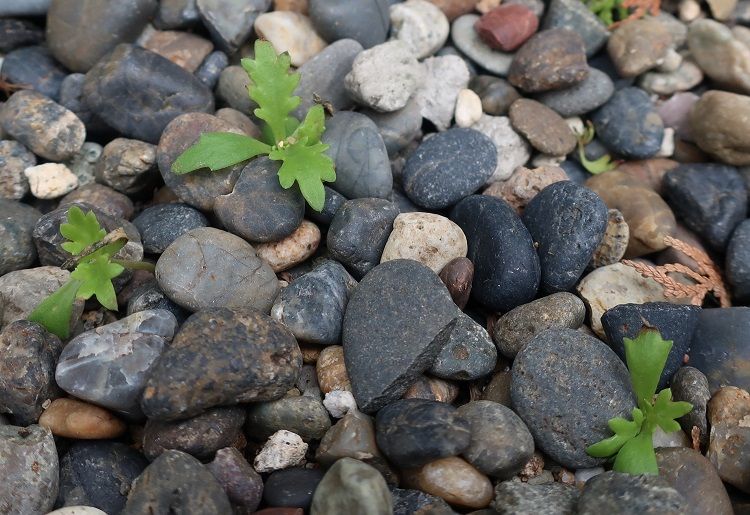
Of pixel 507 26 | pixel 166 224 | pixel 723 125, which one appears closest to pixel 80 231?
pixel 166 224

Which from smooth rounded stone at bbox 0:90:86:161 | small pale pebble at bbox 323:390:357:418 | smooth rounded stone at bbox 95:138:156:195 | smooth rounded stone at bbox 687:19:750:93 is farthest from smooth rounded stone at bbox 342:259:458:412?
smooth rounded stone at bbox 687:19:750:93

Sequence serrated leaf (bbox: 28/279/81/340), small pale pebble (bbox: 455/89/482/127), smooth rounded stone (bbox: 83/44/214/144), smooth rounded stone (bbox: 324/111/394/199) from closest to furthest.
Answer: serrated leaf (bbox: 28/279/81/340)
smooth rounded stone (bbox: 324/111/394/199)
smooth rounded stone (bbox: 83/44/214/144)
small pale pebble (bbox: 455/89/482/127)

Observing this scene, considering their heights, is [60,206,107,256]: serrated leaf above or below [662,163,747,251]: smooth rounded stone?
above

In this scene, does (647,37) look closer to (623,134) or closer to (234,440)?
(623,134)

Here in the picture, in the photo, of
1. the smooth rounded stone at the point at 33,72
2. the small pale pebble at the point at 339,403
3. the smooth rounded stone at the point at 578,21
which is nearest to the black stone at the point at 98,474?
the small pale pebble at the point at 339,403

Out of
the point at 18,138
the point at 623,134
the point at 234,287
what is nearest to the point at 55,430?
the point at 234,287

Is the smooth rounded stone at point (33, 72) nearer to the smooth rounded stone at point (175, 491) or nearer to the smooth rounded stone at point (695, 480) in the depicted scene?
the smooth rounded stone at point (175, 491)

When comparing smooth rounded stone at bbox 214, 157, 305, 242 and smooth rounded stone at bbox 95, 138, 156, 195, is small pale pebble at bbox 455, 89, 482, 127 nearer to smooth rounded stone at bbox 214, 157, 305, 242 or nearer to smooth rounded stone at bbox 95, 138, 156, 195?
smooth rounded stone at bbox 214, 157, 305, 242
